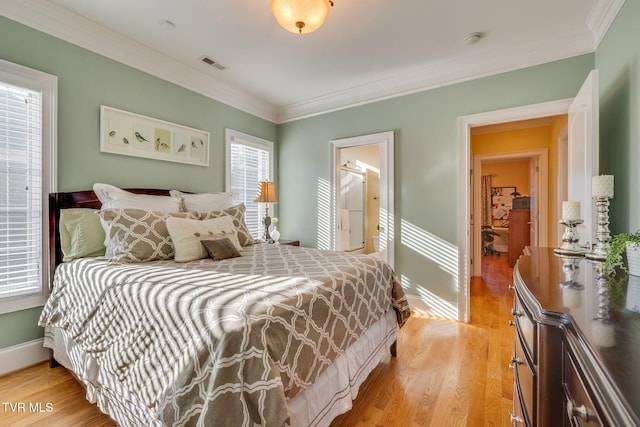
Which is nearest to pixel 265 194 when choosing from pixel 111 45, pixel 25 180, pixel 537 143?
pixel 111 45

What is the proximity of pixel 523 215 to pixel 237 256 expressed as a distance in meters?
5.82

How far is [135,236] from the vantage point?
2062 mm

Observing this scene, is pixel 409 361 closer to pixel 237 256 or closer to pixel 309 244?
pixel 237 256

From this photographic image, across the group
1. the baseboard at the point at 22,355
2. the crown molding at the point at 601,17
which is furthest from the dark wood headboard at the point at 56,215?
the crown molding at the point at 601,17

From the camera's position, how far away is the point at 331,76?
3346mm

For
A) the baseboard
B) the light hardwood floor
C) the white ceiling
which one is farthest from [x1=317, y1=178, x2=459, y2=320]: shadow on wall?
the baseboard

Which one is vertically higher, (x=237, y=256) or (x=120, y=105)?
(x=120, y=105)

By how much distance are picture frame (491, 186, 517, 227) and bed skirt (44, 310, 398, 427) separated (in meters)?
7.00

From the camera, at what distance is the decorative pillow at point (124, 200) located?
2.29 metres

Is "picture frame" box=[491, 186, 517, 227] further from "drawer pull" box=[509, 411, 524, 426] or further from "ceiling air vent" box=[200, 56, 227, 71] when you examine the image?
"drawer pull" box=[509, 411, 524, 426]

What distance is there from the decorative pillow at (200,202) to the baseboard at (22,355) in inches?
57.8

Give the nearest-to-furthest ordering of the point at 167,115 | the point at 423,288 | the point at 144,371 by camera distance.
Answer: the point at 144,371, the point at 167,115, the point at 423,288

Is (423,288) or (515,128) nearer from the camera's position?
(423,288)

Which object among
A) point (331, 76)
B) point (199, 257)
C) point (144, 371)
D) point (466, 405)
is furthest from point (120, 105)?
point (466, 405)
